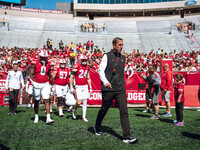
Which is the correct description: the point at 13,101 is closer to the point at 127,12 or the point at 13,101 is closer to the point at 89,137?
the point at 89,137

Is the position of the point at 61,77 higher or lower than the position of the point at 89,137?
higher

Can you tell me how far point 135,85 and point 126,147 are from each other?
7168 mm

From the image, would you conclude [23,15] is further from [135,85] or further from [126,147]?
[126,147]

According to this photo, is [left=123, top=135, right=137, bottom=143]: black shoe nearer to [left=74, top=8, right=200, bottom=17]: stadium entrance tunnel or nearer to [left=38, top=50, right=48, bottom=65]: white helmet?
[left=38, top=50, right=48, bottom=65]: white helmet

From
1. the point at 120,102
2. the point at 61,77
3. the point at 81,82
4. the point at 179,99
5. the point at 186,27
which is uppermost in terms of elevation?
the point at 186,27

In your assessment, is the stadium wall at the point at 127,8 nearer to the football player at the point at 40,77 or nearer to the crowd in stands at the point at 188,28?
the crowd in stands at the point at 188,28

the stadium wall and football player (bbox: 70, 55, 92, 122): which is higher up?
the stadium wall

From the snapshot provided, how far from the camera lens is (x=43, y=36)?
33.9 metres

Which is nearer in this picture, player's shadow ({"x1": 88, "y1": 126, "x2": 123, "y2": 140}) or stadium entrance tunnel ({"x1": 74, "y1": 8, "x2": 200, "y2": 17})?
player's shadow ({"x1": 88, "y1": 126, "x2": 123, "y2": 140})

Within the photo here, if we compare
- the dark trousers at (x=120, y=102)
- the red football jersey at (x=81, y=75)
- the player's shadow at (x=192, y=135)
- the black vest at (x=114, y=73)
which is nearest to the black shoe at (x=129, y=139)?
the dark trousers at (x=120, y=102)

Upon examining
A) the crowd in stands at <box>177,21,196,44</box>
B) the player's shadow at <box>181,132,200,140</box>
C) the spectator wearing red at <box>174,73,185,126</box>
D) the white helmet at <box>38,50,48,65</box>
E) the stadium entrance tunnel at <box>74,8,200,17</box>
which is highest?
the stadium entrance tunnel at <box>74,8,200,17</box>

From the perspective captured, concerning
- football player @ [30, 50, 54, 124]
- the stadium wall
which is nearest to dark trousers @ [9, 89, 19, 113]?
football player @ [30, 50, 54, 124]

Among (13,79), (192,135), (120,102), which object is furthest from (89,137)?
(13,79)

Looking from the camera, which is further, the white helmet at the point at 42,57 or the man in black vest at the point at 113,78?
the white helmet at the point at 42,57
